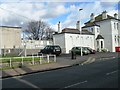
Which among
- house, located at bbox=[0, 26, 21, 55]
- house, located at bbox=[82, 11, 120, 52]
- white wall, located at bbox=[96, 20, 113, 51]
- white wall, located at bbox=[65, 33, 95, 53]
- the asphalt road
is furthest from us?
white wall, located at bbox=[96, 20, 113, 51]

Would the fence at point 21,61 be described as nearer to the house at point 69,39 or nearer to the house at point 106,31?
the house at point 69,39

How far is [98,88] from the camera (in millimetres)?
11617

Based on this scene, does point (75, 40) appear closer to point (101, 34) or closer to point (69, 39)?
point (69, 39)

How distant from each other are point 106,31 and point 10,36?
24.3 metres

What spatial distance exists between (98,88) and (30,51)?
3915 cm

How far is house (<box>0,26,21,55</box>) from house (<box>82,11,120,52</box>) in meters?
18.9

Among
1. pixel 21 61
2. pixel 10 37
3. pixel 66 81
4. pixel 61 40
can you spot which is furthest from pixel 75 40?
pixel 66 81

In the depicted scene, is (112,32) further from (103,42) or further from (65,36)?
(65,36)

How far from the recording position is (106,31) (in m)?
65.9

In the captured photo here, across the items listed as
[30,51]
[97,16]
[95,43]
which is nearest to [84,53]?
[30,51]

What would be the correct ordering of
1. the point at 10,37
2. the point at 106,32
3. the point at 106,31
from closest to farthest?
1. the point at 10,37
2. the point at 106,31
3. the point at 106,32

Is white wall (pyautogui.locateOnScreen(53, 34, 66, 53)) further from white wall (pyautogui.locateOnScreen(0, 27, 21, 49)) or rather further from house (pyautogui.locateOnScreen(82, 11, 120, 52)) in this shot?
house (pyautogui.locateOnScreen(82, 11, 120, 52))

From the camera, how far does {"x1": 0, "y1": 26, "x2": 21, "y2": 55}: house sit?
190 feet

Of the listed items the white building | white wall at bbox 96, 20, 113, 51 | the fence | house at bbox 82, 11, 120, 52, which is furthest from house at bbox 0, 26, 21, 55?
the fence
